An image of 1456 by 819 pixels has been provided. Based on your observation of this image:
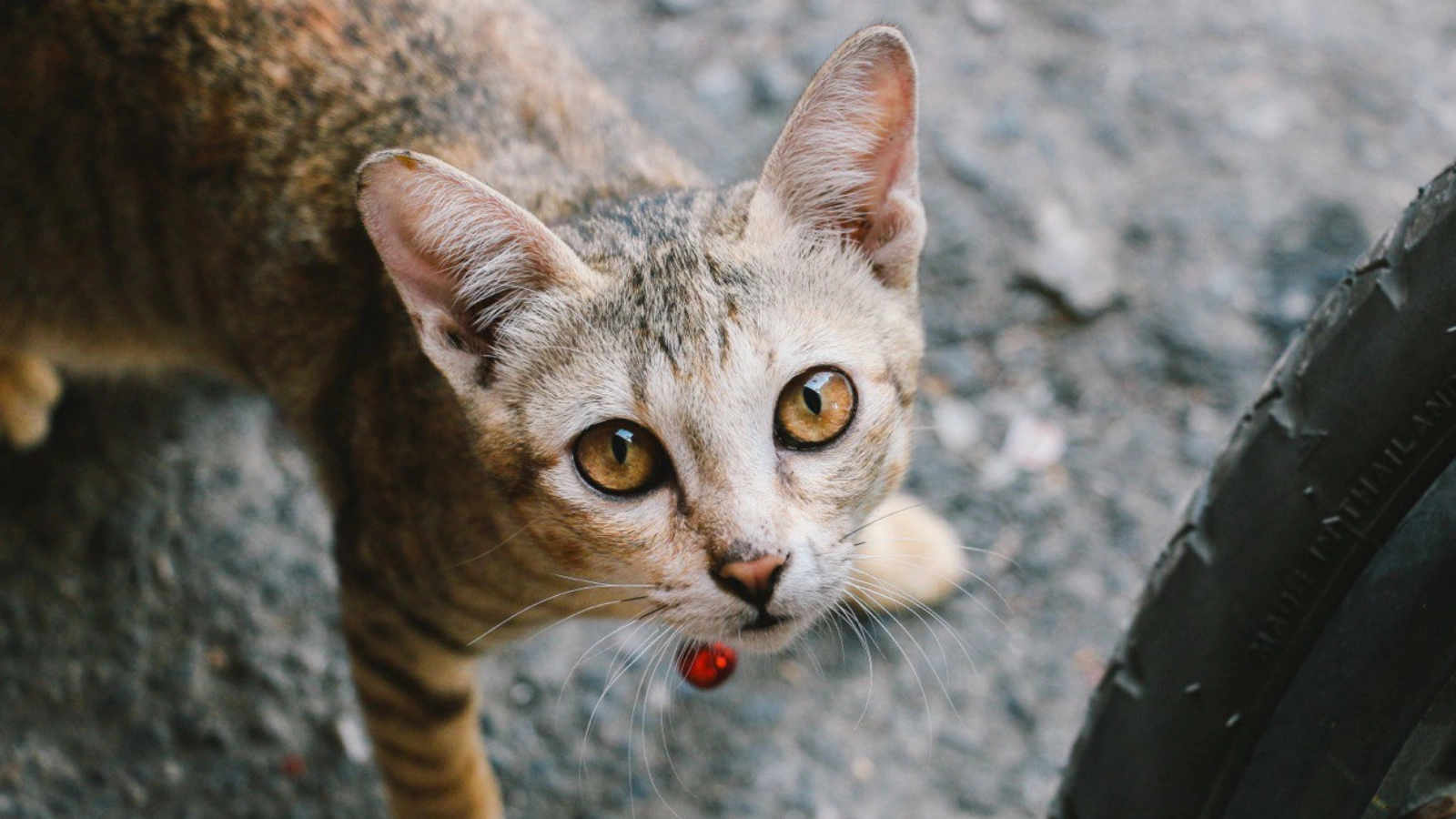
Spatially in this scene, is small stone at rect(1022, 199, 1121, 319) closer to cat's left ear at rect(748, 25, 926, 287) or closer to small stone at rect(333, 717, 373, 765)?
cat's left ear at rect(748, 25, 926, 287)

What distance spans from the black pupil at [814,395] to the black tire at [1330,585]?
524 millimetres

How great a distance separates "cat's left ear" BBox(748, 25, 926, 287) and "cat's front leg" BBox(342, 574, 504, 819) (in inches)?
41.2

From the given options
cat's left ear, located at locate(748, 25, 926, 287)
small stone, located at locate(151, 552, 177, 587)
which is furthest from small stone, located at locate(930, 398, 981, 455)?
small stone, located at locate(151, 552, 177, 587)

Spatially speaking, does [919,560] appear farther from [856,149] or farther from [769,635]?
[856,149]

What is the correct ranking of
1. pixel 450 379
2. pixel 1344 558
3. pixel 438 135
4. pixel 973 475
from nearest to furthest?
pixel 1344 558 → pixel 450 379 → pixel 438 135 → pixel 973 475

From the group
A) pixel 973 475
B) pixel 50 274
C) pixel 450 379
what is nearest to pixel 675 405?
pixel 450 379

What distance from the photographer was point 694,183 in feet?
8.36

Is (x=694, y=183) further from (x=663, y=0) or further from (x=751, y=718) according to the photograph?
(x=663, y=0)

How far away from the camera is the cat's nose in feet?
5.73

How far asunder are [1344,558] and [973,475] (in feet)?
5.21

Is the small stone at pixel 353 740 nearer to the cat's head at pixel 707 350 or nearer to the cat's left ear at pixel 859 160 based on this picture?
the cat's head at pixel 707 350

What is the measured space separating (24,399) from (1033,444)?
98.6 inches

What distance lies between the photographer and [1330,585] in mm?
1543

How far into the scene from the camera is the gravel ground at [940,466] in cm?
275
